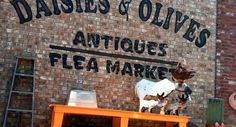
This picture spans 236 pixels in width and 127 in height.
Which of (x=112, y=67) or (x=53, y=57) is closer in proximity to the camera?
(x=53, y=57)

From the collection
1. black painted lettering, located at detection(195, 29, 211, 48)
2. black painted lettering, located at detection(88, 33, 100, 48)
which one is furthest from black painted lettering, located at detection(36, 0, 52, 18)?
black painted lettering, located at detection(195, 29, 211, 48)

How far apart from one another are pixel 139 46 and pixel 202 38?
1231 mm

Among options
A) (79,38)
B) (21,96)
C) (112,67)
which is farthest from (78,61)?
(21,96)

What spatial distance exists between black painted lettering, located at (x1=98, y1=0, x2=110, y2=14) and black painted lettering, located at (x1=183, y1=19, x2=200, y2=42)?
57.2 inches

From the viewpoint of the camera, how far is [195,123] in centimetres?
698

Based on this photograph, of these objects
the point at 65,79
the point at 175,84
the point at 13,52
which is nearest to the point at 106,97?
the point at 65,79

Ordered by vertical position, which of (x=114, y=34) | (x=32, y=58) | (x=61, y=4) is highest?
(x=61, y=4)

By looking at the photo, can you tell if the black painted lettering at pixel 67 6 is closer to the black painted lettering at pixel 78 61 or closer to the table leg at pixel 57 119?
the black painted lettering at pixel 78 61

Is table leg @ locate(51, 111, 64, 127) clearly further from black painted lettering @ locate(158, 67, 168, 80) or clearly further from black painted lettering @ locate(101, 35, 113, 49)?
black painted lettering @ locate(158, 67, 168, 80)

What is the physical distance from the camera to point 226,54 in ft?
24.4

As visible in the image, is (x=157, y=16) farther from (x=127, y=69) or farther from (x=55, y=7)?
(x=55, y=7)

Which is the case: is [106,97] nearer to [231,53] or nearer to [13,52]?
[13,52]

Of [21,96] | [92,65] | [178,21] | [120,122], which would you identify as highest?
[178,21]

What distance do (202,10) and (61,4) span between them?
2.56 meters
